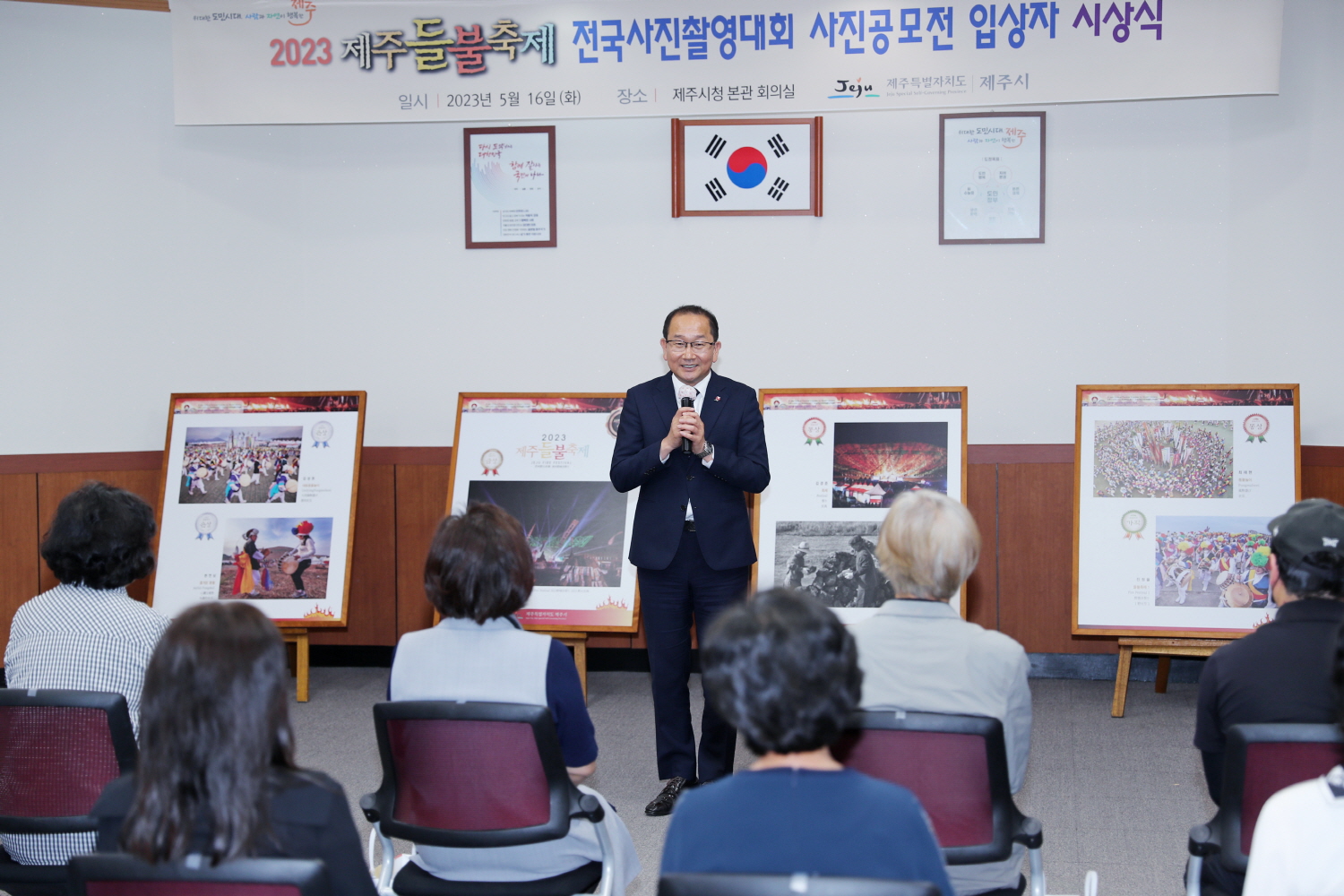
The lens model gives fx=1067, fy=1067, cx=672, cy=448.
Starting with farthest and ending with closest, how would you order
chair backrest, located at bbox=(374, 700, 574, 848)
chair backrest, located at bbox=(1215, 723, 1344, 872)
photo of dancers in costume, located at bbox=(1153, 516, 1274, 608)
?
1. photo of dancers in costume, located at bbox=(1153, 516, 1274, 608)
2. chair backrest, located at bbox=(374, 700, 574, 848)
3. chair backrest, located at bbox=(1215, 723, 1344, 872)

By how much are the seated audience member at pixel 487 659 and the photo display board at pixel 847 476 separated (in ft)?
8.15

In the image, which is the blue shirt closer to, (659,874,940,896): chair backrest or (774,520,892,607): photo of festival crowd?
(659,874,940,896): chair backrest

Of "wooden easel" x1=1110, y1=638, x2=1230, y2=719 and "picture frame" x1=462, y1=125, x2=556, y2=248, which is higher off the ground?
"picture frame" x1=462, y1=125, x2=556, y2=248

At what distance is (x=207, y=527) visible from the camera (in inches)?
198

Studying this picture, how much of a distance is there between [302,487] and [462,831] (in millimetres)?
3386

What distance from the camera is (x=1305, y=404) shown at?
495cm

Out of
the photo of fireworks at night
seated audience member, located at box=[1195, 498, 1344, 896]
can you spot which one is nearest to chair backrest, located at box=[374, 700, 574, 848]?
seated audience member, located at box=[1195, 498, 1344, 896]

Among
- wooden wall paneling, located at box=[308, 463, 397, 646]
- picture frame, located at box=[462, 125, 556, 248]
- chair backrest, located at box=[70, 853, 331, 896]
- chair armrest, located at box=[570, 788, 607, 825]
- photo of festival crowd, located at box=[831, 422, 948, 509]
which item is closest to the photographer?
chair backrest, located at box=[70, 853, 331, 896]

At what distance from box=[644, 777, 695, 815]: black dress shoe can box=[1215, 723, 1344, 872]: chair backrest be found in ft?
6.34

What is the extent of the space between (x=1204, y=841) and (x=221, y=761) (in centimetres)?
168

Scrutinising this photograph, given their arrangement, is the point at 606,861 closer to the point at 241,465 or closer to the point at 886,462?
the point at 886,462

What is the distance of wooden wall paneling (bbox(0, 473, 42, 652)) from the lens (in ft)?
16.9

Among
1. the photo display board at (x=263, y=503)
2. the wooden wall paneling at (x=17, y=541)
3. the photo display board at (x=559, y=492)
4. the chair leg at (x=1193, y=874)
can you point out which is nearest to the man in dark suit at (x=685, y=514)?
the photo display board at (x=559, y=492)

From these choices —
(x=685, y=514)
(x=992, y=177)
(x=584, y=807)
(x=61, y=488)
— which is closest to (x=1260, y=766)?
(x=584, y=807)
